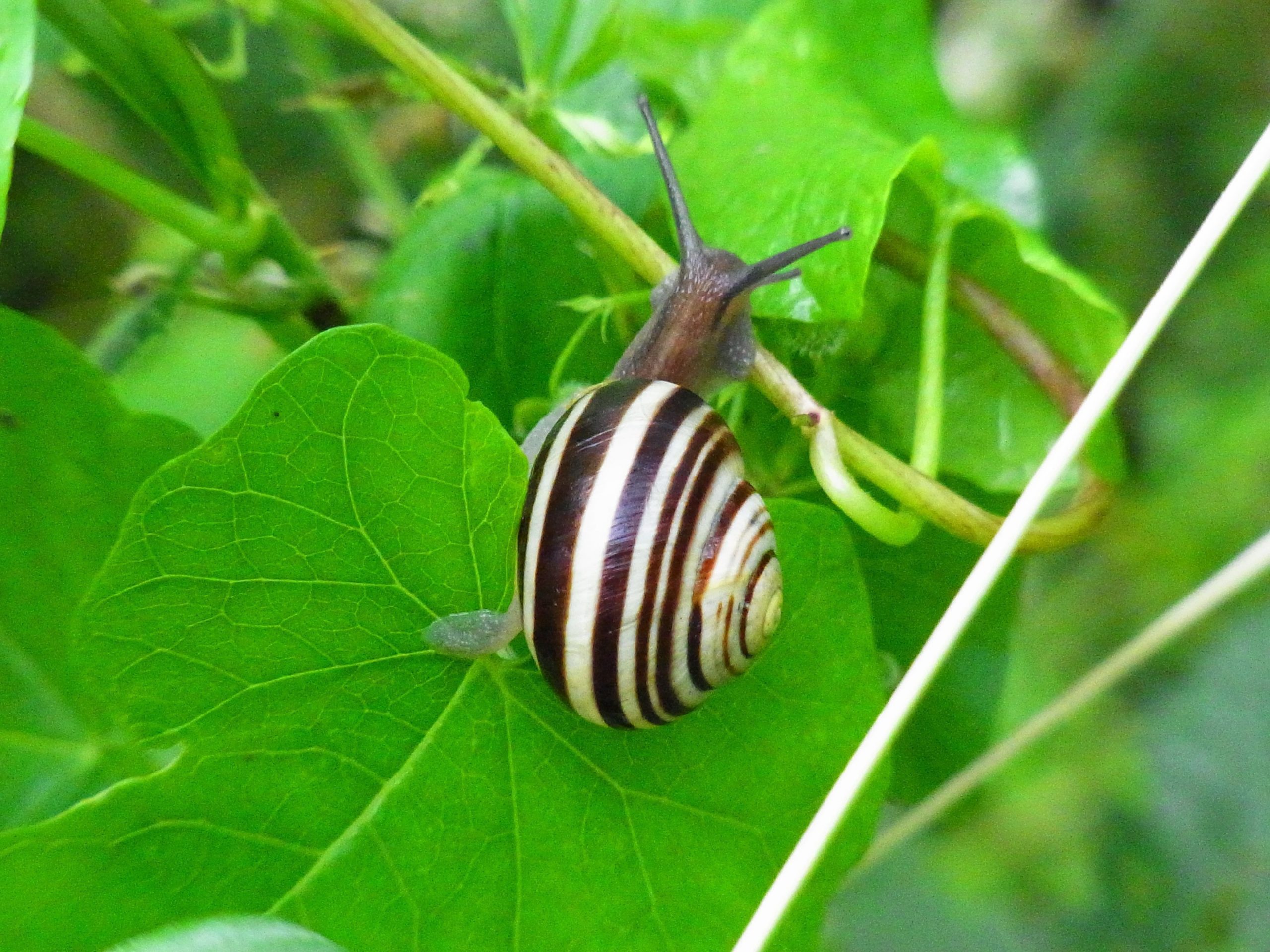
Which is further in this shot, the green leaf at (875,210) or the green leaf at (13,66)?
the green leaf at (875,210)

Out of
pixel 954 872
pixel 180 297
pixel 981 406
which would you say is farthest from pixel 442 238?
pixel 954 872

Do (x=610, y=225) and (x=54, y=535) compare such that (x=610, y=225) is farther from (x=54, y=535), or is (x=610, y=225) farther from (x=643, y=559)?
(x=54, y=535)

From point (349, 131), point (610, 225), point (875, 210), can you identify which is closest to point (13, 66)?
Answer: point (610, 225)

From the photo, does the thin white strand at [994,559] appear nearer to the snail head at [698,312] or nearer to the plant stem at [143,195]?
the snail head at [698,312]

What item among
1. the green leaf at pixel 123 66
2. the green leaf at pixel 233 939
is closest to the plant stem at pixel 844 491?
the green leaf at pixel 233 939

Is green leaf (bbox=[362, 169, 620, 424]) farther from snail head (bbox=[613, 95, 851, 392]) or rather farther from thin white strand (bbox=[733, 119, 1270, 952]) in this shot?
thin white strand (bbox=[733, 119, 1270, 952])
